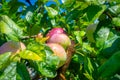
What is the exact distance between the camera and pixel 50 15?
2.08 metres

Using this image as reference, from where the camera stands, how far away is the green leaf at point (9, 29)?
1.54 meters

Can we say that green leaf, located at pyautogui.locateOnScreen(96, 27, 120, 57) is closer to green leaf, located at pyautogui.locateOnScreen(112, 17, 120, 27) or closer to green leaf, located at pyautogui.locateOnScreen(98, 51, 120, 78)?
green leaf, located at pyautogui.locateOnScreen(112, 17, 120, 27)

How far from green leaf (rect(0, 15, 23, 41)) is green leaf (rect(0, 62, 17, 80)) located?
7.5 inches

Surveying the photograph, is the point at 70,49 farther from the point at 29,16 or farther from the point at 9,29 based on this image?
the point at 29,16

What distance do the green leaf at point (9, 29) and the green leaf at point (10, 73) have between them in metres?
0.19

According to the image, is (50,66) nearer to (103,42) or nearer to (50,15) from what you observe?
(103,42)

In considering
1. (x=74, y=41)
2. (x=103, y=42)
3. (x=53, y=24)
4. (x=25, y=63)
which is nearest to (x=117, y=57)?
(x=103, y=42)

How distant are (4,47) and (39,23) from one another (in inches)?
27.2

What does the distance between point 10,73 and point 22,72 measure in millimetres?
44

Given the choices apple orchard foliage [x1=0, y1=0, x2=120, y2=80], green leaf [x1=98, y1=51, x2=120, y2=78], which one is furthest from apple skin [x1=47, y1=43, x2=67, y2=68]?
green leaf [x1=98, y1=51, x2=120, y2=78]

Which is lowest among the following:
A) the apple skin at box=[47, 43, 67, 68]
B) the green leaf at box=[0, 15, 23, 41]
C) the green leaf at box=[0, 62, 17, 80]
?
the apple skin at box=[47, 43, 67, 68]

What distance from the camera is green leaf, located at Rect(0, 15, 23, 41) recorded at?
60.6 inches

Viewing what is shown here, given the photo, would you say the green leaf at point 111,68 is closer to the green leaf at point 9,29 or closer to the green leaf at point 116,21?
the green leaf at point 116,21

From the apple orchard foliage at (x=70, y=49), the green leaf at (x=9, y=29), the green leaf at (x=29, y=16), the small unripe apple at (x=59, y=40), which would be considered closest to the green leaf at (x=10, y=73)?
the apple orchard foliage at (x=70, y=49)
